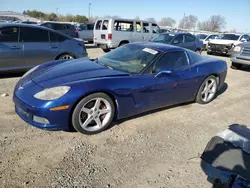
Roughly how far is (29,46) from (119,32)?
21.6 ft

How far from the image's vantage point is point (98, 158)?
2791 mm

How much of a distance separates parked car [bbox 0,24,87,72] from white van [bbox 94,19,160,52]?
5091mm

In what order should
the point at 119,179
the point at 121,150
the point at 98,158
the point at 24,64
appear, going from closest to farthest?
the point at 119,179, the point at 98,158, the point at 121,150, the point at 24,64

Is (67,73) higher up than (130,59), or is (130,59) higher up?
(130,59)

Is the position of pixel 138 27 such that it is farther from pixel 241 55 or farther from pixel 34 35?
pixel 34 35

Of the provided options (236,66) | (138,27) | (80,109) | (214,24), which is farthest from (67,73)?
(214,24)

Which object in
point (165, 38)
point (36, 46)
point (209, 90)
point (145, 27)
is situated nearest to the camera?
point (209, 90)

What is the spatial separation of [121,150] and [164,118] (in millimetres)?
1343

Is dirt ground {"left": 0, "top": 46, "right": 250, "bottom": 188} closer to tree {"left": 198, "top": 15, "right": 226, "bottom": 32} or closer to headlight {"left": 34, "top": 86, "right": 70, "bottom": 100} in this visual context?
headlight {"left": 34, "top": 86, "right": 70, "bottom": 100}

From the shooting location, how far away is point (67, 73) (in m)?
3.43

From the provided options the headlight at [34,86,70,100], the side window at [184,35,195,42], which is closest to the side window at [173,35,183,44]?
the side window at [184,35,195,42]

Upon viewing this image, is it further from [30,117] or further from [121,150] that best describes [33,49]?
[121,150]

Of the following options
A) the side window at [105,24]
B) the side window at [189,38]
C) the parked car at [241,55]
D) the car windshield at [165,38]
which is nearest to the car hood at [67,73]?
the parked car at [241,55]

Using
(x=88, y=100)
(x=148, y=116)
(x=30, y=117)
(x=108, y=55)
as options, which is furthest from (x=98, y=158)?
(x=108, y=55)
